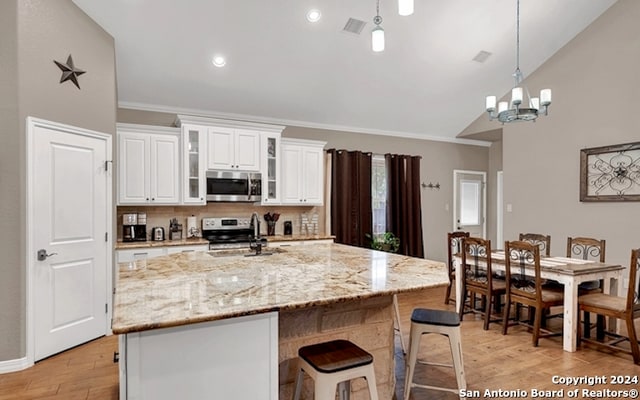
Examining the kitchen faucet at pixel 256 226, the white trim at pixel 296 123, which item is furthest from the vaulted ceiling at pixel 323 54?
the kitchen faucet at pixel 256 226

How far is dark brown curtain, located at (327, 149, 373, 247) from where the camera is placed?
611 cm

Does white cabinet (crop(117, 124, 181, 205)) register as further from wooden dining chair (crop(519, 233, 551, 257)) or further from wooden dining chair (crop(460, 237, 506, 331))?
wooden dining chair (crop(519, 233, 551, 257))

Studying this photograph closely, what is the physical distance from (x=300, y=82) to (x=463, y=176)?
4.23m

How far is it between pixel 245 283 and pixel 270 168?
357 cm

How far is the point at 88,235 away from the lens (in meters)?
3.64

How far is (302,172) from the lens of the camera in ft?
18.6

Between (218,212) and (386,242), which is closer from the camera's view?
(218,212)

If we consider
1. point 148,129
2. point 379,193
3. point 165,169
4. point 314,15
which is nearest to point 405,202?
point 379,193

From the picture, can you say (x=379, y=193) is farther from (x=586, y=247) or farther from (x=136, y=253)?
→ (x=136, y=253)

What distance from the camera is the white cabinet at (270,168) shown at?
17.4 feet

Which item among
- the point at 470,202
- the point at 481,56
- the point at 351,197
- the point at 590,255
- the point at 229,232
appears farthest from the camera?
the point at 470,202

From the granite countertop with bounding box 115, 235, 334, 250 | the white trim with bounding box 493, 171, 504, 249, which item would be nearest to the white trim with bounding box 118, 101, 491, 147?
the white trim with bounding box 493, 171, 504, 249

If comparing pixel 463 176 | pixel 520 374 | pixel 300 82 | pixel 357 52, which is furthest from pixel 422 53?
pixel 520 374

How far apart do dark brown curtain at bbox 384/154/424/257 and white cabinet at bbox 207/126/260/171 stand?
8.40 ft
